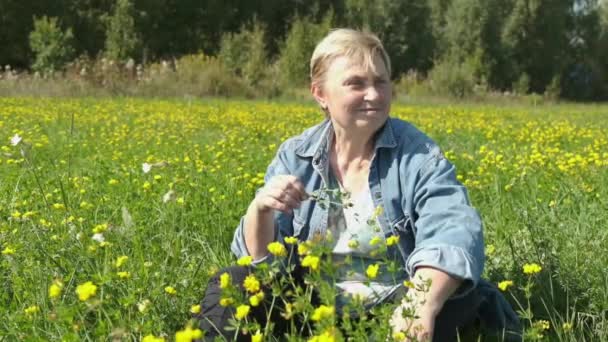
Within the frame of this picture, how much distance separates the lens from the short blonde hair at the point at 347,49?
234 centimetres

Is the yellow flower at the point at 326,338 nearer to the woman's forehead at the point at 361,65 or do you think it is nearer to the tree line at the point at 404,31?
the woman's forehead at the point at 361,65

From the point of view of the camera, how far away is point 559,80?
3759cm

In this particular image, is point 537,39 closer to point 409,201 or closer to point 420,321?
point 409,201

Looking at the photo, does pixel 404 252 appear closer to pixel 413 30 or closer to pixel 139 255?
pixel 139 255

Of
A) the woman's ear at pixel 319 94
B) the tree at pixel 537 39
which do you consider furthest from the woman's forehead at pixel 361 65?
the tree at pixel 537 39

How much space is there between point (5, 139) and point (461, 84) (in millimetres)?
20921

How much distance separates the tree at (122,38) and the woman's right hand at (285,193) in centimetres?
2389

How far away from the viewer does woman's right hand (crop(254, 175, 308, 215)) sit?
1994 millimetres

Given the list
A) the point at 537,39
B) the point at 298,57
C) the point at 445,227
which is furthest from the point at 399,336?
the point at 537,39

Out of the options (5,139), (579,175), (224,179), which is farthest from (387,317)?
(5,139)

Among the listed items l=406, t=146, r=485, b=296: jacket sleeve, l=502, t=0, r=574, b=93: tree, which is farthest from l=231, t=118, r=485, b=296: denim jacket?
l=502, t=0, r=574, b=93: tree

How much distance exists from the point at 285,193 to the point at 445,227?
0.45m

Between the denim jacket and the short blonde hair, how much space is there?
21 cm

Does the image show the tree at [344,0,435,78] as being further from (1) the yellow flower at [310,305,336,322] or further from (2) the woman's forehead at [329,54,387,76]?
(1) the yellow flower at [310,305,336,322]
